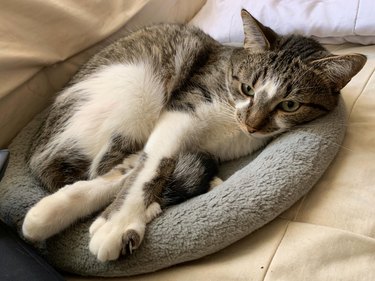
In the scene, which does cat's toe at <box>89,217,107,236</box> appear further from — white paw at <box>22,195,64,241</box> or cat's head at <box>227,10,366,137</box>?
cat's head at <box>227,10,366,137</box>

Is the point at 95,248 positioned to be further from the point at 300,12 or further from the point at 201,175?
the point at 300,12

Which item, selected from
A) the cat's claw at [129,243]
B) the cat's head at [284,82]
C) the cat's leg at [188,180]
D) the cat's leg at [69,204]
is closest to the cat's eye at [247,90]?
the cat's head at [284,82]

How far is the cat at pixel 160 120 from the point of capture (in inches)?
40.7

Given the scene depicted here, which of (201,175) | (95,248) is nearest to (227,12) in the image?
(201,175)

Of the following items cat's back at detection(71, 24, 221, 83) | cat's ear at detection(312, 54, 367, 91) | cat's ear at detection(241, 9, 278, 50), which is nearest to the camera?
cat's ear at detection(312, 54, 367, 91)

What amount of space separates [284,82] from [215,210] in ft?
1.29

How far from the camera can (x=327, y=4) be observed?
1.54 meters

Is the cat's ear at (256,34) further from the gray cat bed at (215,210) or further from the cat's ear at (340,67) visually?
the gray cat bed at (215,210)

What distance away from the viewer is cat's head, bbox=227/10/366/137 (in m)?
1.09

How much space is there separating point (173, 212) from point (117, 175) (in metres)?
0.23

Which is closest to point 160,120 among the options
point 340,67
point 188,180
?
point 188,180

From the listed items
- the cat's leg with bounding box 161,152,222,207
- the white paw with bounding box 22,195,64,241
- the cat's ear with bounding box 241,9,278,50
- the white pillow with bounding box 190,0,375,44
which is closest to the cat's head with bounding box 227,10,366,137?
the cat's ear with bounding box 241,9,278,50

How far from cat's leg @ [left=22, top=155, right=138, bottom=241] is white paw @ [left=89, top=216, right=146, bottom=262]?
2.8 inches

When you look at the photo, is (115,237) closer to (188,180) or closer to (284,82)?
(188,180)
